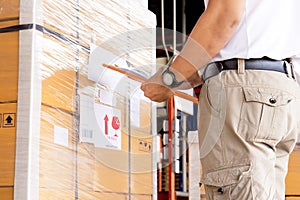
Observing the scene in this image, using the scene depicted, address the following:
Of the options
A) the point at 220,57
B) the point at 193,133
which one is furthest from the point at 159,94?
the point at 193,133

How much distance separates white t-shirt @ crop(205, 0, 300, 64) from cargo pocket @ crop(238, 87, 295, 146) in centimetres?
14

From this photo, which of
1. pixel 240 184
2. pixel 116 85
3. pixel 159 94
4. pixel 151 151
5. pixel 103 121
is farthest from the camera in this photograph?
pixel 151 151

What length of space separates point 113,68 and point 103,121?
10.2 inches

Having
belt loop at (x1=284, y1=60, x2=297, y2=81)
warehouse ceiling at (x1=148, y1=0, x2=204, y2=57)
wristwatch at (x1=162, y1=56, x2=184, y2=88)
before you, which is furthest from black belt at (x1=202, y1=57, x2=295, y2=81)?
warehouse ceiling at (x1=148, y1=0, x2=204, y2=57)

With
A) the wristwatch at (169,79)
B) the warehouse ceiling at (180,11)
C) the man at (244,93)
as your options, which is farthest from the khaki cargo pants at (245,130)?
the warehouse ceiling at (180,11)

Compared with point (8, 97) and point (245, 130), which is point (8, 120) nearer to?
point (8, 97)

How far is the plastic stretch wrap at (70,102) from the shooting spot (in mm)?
2119

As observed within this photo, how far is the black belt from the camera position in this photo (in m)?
1.90

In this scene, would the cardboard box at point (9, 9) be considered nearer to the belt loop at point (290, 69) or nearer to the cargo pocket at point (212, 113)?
the cargo pocket at point (212, 113)

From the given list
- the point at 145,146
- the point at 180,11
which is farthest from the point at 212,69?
the point at 180,11

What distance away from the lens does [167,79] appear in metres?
2.00

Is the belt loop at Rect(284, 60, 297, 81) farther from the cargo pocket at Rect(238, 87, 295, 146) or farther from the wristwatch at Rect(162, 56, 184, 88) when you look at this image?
the wristwatch at Rect(162, 56, 184, 88)

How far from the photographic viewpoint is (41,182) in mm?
2121

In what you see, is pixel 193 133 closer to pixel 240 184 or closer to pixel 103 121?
pixel 103 121
